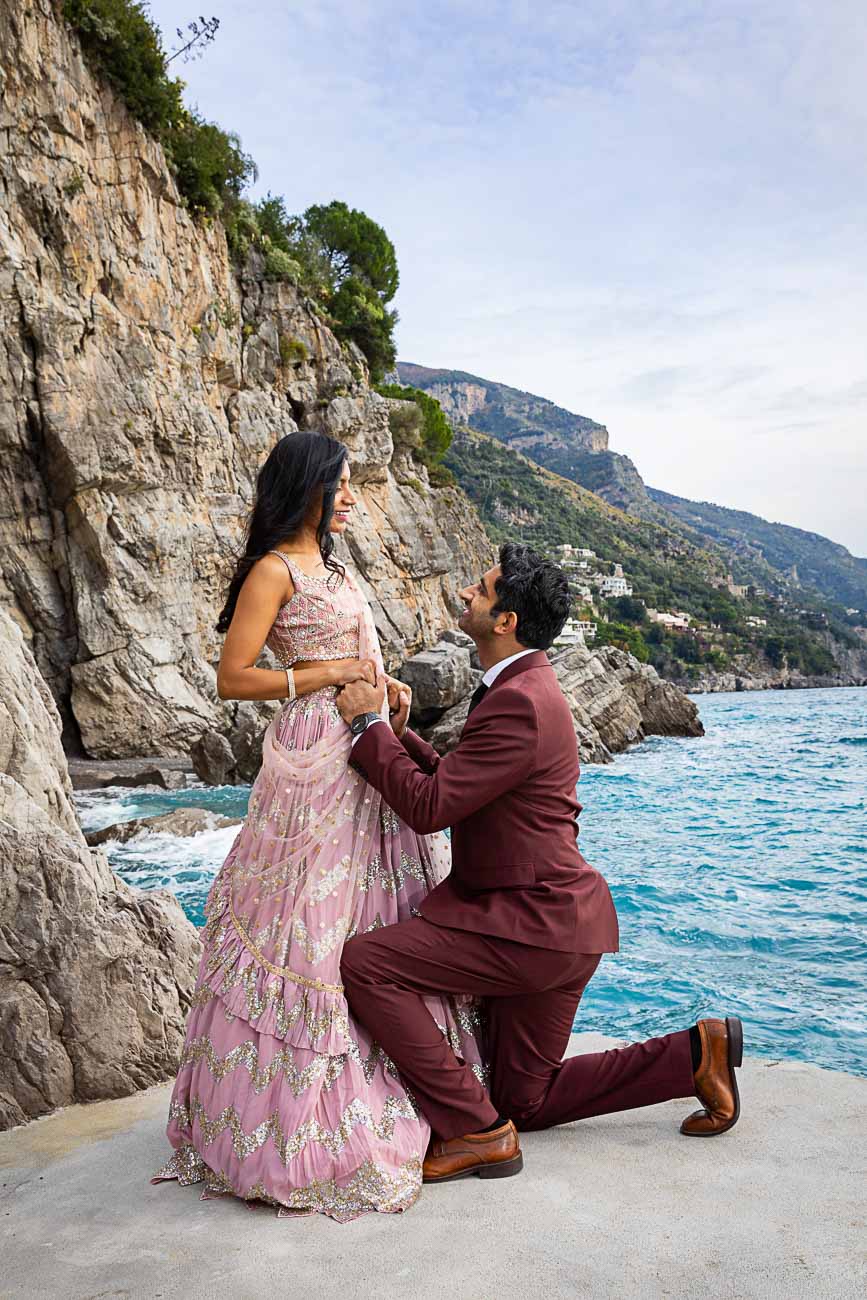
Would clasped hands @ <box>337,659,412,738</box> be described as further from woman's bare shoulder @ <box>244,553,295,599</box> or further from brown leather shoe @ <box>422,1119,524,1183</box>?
brown leather shoe @ <box>422,1119,524,1183</box>

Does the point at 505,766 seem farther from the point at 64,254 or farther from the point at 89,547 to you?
the point at 64,254

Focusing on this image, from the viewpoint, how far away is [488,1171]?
9.11ft

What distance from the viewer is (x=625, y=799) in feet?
→ 59.8

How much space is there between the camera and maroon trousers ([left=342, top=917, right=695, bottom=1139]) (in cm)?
280

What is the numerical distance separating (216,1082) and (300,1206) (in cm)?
44

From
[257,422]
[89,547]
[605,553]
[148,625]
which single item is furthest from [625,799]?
[605,553]

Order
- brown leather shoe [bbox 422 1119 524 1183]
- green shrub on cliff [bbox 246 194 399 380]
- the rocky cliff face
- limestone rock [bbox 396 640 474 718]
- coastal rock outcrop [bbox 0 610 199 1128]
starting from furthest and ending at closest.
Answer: green shrub on cliff [bbox 246 194 399 380] → limestone rock [bbox 396 640 474 718] → the rocky cliff face → coastal rock outcrop [bbox 0 610 199 1128] → brown leather shoe [bbox 422 1119 524 1183]

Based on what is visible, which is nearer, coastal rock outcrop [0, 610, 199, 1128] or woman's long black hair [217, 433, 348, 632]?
woman's long black hair [217, 433, 348, 632]

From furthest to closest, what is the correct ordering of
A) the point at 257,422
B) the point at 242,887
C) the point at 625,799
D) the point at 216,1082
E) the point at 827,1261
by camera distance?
the point at 257,422 < the point at 625,799 < the point at 242,887 < the point at 216,1082 < the point at 827,1261

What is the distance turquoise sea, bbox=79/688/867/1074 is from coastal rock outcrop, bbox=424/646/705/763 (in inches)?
117

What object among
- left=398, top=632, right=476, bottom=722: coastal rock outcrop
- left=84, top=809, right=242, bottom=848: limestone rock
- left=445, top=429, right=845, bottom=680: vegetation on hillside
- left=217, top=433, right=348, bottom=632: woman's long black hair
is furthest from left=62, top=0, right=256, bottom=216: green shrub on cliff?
left=445, top=429, right=845, bottom=680: vegetation on hillside

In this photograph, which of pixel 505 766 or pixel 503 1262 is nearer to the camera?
pixel 503 1262

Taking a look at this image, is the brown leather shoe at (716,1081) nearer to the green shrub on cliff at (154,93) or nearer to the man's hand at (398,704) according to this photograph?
the man's hand at (398,704)

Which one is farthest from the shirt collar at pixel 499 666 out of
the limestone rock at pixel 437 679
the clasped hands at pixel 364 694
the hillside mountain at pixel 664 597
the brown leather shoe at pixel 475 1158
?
the hillside mountain at pixel 664 597
